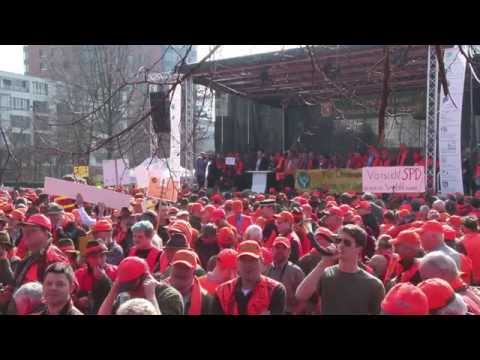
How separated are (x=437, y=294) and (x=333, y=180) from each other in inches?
543

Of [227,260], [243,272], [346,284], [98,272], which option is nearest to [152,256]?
[98,272]

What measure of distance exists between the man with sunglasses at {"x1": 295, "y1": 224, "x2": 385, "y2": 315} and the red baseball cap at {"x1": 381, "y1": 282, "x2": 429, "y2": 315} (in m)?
0.67

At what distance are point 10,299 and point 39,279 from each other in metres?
0.28

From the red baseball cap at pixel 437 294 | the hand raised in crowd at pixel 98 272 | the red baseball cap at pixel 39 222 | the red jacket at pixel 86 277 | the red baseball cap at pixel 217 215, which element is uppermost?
the red baseball cap at pixel 39 222

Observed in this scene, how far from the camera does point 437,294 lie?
3.25 meters

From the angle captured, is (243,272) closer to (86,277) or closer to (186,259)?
(186,259)

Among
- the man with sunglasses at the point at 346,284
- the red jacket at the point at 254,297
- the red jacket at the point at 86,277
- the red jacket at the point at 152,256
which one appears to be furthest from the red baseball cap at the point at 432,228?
the red jacket at the point at 86,277

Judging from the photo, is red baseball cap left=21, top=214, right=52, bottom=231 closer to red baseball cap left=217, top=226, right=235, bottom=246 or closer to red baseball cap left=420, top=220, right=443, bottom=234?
red baseball cap left=217, top=226, right=235, bottom=246

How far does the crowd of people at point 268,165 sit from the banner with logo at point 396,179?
870cm

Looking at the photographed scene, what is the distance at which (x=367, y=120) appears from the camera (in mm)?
22281

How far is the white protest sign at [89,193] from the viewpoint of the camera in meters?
8.27

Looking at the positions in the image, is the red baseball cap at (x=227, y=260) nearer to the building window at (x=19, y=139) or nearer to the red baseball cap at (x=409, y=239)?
the red baseball cap at (x=409, y=239)
